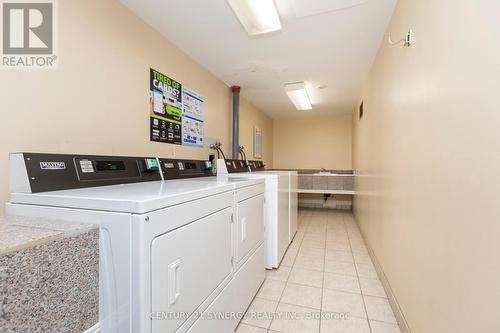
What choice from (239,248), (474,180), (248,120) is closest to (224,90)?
(248,120)

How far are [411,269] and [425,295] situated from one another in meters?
0.22

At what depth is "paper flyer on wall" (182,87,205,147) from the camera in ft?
7.72

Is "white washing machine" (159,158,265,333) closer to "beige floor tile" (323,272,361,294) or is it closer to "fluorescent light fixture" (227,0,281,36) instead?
"beige floor tile" (323,272,361,294)

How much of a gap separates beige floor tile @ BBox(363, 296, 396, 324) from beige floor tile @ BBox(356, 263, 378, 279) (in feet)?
1.25

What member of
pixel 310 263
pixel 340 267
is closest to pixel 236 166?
pixel 310 263

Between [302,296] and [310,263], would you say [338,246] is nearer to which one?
[310,263]

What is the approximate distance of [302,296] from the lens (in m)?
1.83

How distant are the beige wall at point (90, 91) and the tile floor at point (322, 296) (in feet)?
5.03

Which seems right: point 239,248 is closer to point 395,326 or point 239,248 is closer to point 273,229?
point 273,229

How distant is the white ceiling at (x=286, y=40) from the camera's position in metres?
1.71

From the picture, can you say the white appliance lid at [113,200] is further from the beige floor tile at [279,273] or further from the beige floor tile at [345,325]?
the beige floor tile at [279,273]

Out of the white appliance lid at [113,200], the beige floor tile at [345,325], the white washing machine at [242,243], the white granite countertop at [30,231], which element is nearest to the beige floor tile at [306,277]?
the white washing machine at [242,243]

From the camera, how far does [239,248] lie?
4.71 feet

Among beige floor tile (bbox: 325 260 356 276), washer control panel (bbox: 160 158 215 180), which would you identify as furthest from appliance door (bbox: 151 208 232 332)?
beige floor tile (bbox: 325 260 356 276)
